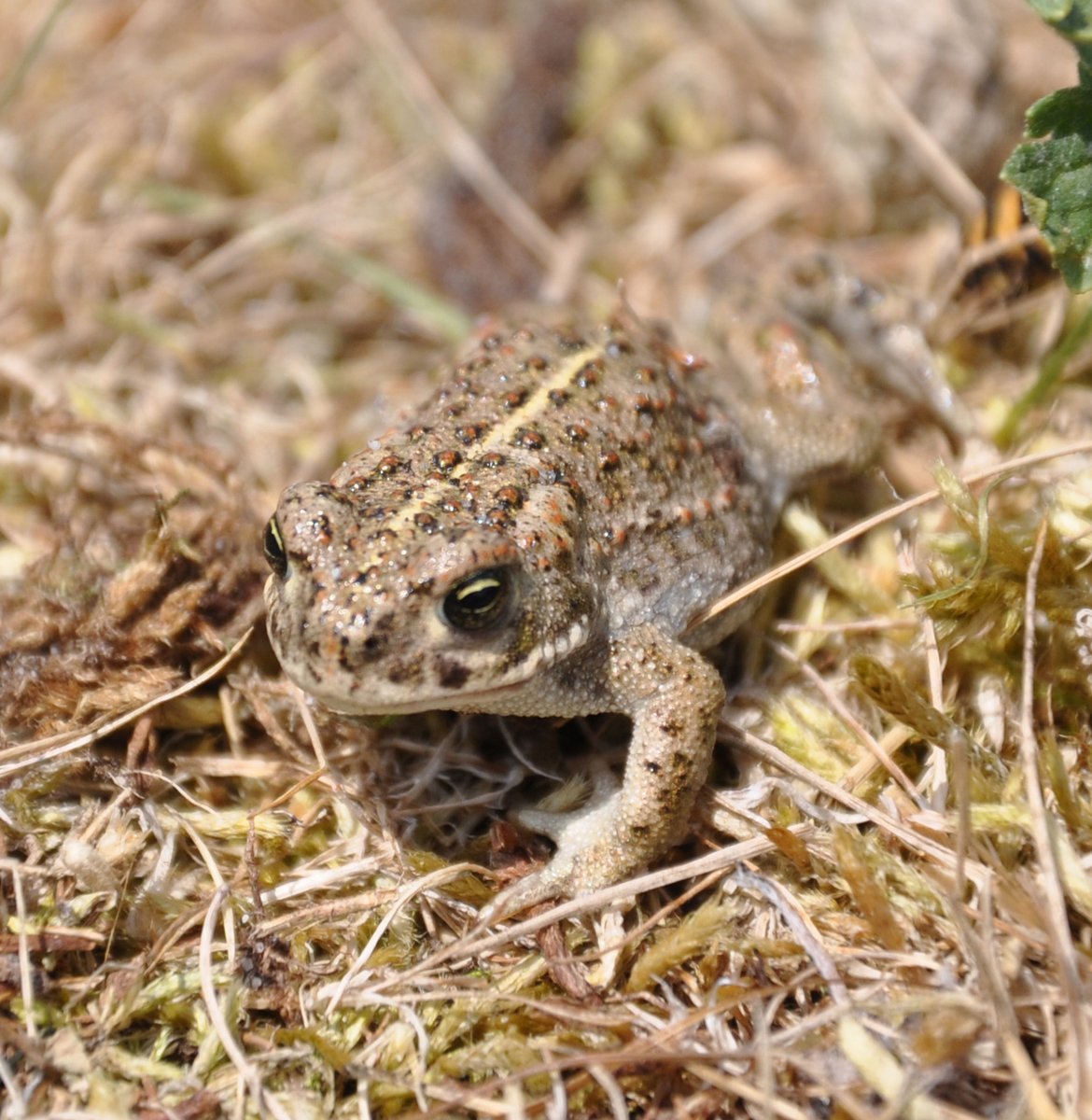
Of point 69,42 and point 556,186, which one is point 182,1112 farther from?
point 69,42

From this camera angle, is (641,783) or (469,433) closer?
(641,783)

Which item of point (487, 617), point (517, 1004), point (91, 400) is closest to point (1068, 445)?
point (487, 617)

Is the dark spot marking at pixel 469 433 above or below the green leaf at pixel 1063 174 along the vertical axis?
above

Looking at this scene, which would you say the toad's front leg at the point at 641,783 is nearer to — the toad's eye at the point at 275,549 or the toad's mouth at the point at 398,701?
the toad's mouth at the point at 398,701

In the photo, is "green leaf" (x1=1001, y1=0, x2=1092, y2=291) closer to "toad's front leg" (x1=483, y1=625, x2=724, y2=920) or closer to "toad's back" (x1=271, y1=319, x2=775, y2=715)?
"toad's back" (x1=271, y1=319, x2=775, y2=715)

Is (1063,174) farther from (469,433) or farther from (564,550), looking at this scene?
Result: (469,433)

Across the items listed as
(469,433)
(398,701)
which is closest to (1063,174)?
(469,433)

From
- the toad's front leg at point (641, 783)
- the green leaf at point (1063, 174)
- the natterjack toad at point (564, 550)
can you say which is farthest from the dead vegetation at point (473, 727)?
the green leaf at point (1063, 174)
